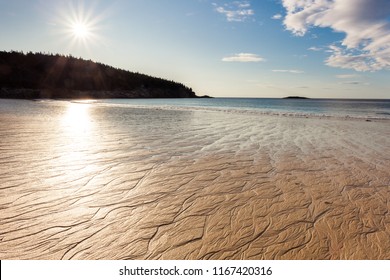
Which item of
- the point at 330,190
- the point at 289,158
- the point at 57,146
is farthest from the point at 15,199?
the point at 289,158

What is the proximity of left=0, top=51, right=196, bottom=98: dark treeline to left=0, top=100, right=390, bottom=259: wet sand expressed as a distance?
3437 inches

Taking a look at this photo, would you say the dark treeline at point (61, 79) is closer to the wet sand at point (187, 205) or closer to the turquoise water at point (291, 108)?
the turquoise water at point (291, 108)

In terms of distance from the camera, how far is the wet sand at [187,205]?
10.5 ft

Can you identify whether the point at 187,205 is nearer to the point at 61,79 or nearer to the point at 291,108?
the point at 291,108

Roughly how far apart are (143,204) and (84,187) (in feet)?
4.89

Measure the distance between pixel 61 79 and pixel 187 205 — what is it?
133 m

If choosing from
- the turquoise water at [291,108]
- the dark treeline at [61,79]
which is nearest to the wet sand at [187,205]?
the turquoise water at [291,108]

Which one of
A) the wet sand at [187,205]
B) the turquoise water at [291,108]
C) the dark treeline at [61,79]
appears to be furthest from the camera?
the dark treeline at [61,79]

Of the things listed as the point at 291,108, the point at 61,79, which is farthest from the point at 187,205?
the point at 61,79

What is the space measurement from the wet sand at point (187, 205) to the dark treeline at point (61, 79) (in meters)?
87.3

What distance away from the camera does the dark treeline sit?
88.9 m

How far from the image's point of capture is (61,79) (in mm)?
115875

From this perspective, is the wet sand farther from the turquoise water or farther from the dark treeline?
the dark treeline

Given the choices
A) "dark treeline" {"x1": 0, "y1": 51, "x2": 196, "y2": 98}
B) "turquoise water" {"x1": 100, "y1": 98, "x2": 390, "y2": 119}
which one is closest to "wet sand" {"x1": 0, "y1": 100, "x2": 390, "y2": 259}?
"turquoise water" {"x1": 100, "y1": 98, "x2": 390, "y2": 119}
